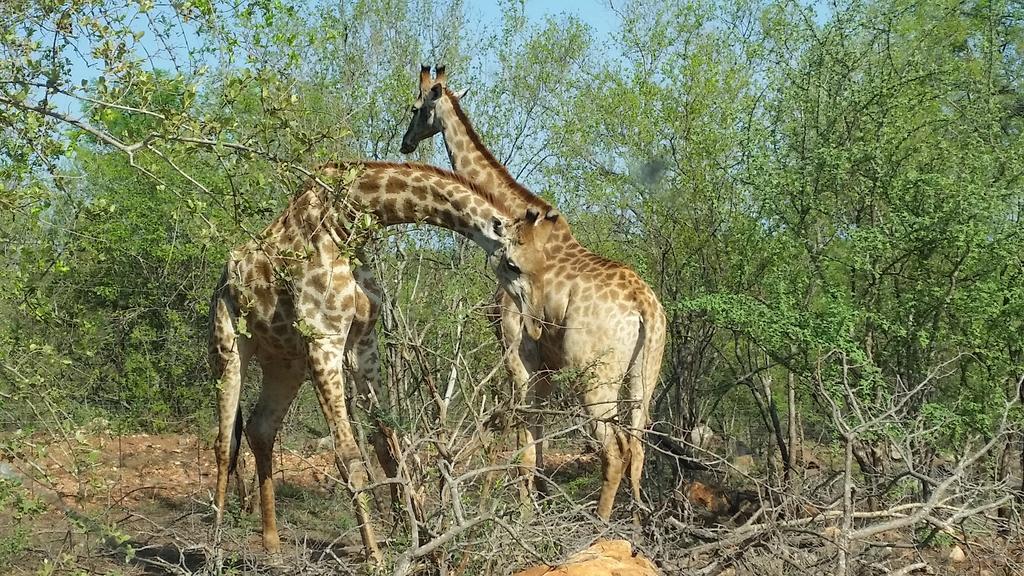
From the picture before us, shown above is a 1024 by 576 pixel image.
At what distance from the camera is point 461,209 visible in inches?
302

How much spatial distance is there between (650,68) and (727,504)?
16.5 ft

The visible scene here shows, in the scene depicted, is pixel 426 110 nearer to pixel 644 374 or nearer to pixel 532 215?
pixel 532 215

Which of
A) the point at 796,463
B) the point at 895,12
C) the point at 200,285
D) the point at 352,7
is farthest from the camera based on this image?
the point at 200,285

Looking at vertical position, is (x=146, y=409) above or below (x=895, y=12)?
below

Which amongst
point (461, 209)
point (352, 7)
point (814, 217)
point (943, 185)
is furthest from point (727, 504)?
point (352, 7)

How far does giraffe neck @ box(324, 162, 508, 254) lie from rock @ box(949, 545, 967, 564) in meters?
4.28

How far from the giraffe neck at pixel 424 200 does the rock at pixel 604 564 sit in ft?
9.96

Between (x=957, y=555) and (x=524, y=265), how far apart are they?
13.6ft

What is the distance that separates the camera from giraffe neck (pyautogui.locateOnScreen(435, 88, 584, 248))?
8.43 m

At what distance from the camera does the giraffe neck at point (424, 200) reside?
762 centimetres

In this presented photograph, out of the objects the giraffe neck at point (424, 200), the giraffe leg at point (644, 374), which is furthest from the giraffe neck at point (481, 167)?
the giraffe leg at point (644, 374)

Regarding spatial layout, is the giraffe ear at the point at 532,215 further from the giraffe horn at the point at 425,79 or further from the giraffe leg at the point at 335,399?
the giraffe horn at the point at 425,79

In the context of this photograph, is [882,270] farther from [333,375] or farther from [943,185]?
[333,375]

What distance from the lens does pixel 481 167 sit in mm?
8992
